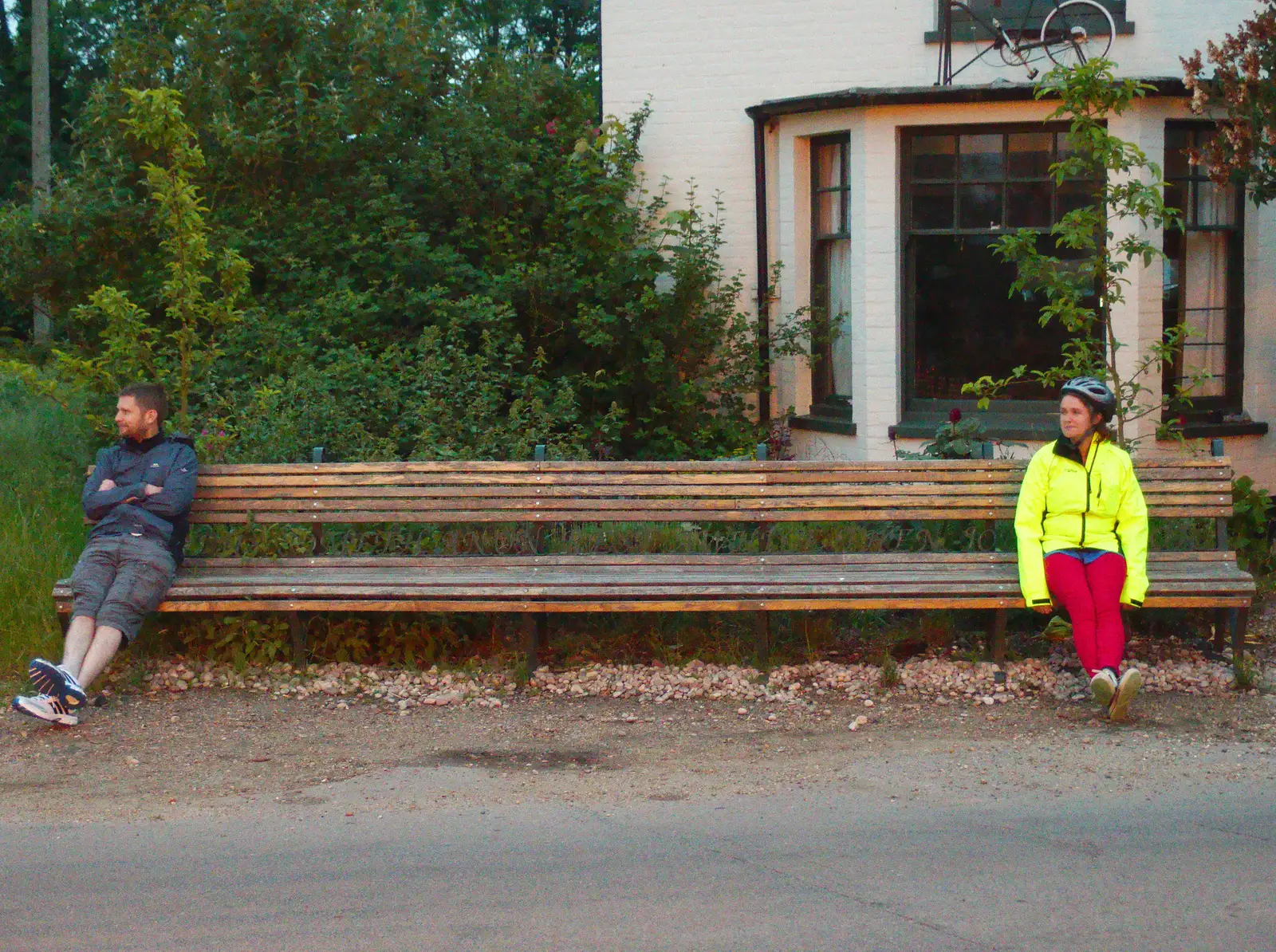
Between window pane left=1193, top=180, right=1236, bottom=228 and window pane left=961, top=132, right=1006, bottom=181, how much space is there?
144 cm

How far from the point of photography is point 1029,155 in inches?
395

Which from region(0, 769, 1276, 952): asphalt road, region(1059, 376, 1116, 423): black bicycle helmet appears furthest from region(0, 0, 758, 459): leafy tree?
region(0, 769, 1276, 952): asphalt road

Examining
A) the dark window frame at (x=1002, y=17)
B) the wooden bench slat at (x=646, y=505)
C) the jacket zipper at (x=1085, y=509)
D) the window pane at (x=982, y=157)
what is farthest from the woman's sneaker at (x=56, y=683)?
the dark window frame at (x=1002, y=17)

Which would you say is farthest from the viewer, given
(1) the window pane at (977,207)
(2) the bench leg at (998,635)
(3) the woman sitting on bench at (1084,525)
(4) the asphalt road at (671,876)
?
(1) the window pane at (977,207)

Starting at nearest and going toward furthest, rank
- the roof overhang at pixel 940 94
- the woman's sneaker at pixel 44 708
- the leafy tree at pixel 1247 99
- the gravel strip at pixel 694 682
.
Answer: the woman's sneaker at pixel 44 708
the gravel strip at pixel 694 682
the leafy tree at pixel 1247 99
the roof overhang at pixel 940 94

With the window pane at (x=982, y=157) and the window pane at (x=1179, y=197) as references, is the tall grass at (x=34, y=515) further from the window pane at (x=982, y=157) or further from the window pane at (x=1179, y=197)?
the window pane at (x=1179, y=197)

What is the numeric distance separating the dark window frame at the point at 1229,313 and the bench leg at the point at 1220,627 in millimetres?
3609

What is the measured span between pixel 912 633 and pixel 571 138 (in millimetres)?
6228

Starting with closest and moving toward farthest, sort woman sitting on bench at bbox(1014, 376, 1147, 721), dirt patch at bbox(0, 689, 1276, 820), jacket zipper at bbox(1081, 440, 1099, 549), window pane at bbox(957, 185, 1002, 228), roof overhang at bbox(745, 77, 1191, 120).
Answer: dirt patch at bbox(0, 689, 1276, 820)
woman sitting on bench at bbox(1014, 376, 1147, 721)
jacket zipper at bbox(1081, 440, 1099, 549)
roof overhang at bbox(745, 77, 1191, 120)
window pane at bbox(957, 185, 1002, 228)

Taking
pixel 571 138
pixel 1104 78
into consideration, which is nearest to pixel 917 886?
pixel 1104 78

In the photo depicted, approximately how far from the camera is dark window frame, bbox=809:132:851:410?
10.6m

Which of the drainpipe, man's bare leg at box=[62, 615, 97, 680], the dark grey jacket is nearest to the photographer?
man's bare leg at box=[62, 615, 97, 680]

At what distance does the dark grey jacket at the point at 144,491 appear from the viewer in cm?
644

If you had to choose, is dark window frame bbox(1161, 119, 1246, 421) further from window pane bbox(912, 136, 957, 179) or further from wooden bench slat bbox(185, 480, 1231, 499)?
wooden bench slat bbox(185, 480, 1231, 499)
